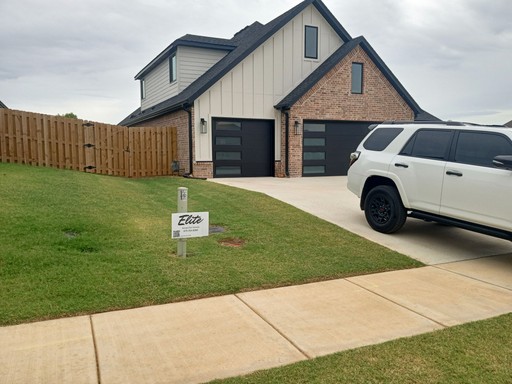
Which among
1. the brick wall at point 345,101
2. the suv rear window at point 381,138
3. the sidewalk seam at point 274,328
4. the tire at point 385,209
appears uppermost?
the brick wall at point 345,101

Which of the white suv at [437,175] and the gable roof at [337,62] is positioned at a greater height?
the gable roof at [337,62]

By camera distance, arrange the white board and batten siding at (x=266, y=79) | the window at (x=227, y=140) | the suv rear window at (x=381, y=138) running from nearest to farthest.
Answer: the suv rear window at (x=381, y=138), the white board and batten siding at (x=266, y=79), the window at (x=227, y=140)

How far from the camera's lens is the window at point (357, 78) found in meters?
17.8

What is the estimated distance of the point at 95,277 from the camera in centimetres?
468

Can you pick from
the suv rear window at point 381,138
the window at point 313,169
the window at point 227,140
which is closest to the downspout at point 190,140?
the window at point 227,140

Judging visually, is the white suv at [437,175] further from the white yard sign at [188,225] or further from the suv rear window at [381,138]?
the white yard sign at [188,225]

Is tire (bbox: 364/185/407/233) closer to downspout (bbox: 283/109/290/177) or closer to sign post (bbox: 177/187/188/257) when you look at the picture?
sign post (bbox: 177/187/188/257)

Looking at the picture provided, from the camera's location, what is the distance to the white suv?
579 centimetres

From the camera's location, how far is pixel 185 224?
5445mm

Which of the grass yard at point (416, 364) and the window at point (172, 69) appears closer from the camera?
the grass yard at point (416, 364)

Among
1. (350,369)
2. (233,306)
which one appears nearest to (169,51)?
(233,306)

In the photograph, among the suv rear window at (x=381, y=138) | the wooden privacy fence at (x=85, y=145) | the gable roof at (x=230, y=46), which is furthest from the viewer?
the gable roof at (x=230, y=46)

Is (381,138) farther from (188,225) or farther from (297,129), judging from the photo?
(297,129)

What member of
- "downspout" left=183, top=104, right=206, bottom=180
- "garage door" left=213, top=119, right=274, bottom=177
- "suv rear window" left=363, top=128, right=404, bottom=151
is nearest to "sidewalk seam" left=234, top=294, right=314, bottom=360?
"suv rear window" left=363, top=128, right=404, bottom=151
